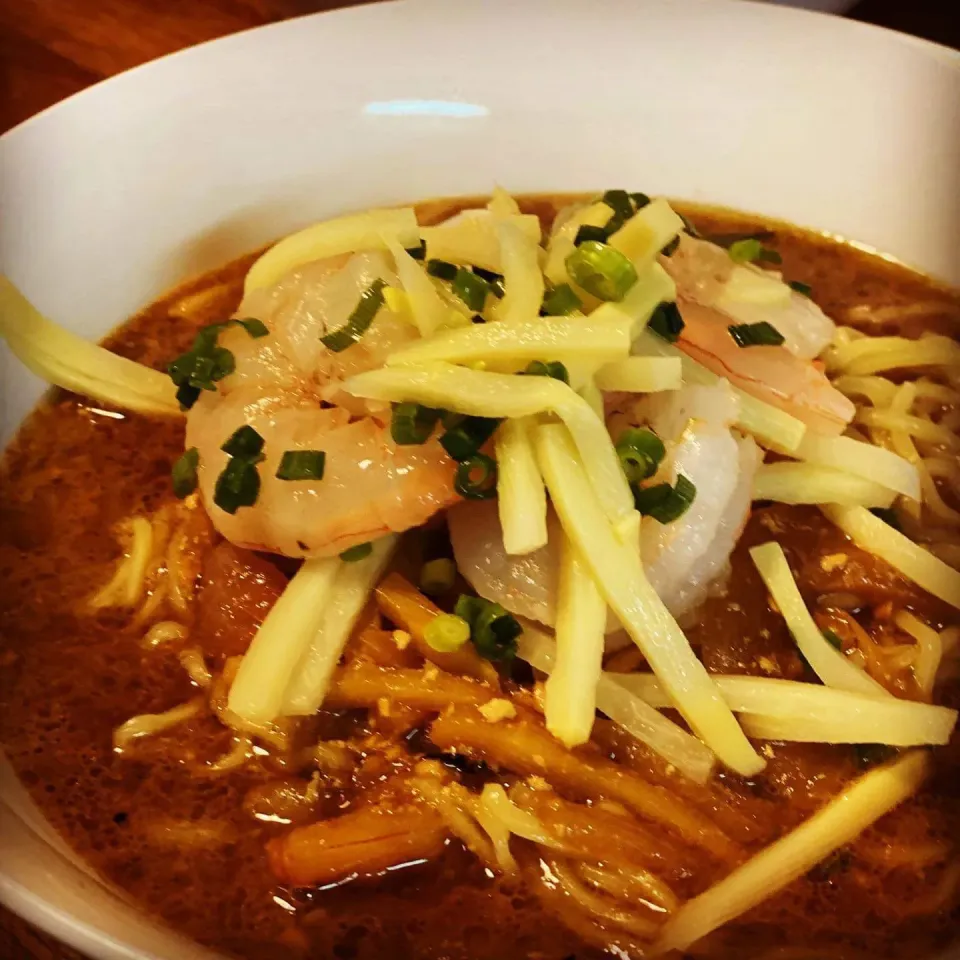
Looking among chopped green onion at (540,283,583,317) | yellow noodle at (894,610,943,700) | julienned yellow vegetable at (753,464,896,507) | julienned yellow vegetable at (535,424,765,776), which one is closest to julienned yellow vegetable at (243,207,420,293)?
chopped green onion at (540,283,583,317)

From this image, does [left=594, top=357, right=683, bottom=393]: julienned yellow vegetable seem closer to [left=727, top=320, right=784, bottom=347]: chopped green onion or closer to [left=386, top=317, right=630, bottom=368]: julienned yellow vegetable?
[left=386, top=317, right=630, bottom=368]: julienned yellow vegetable

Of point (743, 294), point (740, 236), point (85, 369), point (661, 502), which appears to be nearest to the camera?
point (661, 502)

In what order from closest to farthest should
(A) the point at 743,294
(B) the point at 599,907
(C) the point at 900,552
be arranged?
(B) the point at 599,907 < (C) the point at 900,552 < (A) the point at 743,294

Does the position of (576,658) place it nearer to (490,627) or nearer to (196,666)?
(490,627)

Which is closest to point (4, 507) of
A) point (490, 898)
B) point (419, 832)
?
point (419, 832)

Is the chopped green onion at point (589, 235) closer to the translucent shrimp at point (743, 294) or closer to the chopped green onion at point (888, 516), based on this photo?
the translucent shrimp at point (743, 294)

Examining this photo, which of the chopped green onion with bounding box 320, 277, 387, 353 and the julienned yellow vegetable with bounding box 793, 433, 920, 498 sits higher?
the chopped green onion with bounding box 320, 277, 387, 353

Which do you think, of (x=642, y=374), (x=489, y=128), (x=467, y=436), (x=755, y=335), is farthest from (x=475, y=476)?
(x=489, y=128)
